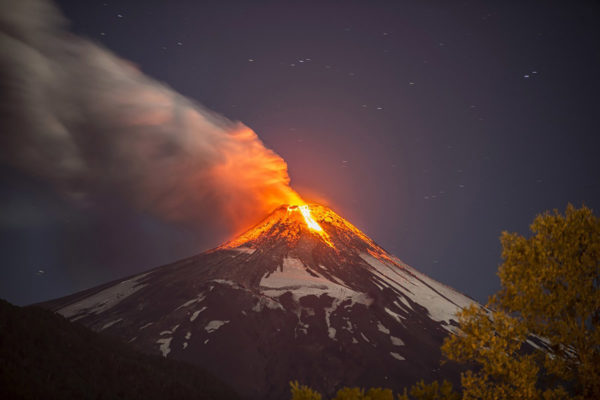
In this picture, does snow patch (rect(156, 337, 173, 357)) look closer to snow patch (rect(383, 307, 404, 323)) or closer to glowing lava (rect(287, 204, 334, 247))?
snow patch (rect(383, 307, 404, 323))

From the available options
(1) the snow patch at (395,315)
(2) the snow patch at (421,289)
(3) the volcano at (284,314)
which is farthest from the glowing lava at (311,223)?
(1) the snow patch at (395,315)

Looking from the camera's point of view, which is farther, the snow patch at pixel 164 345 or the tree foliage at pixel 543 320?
the snow patch at pixel 164 345

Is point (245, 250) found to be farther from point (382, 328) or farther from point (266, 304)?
point (382, 328)

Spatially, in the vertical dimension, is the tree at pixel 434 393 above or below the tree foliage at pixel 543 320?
below

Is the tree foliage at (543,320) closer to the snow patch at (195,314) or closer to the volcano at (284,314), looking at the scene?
the volcano at (284,314)

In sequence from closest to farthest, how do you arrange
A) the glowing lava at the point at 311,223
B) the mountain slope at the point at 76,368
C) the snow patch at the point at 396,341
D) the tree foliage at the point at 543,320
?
the tree foliage at the point at 543,320 → the mountain slope at the point at 76,368 → the snow patch at the point at 396,341 → the glowing lava at the point at 311,223

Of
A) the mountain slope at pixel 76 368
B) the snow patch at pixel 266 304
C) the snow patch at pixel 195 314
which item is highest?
the snow patch at pixel 266 304

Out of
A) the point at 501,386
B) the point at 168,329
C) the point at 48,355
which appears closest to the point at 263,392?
the point at 168,329

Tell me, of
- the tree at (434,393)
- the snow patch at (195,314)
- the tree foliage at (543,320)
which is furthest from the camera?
the snow patch at (195,314)
